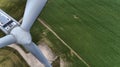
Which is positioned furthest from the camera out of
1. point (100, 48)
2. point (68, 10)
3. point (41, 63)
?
point (68, 10)

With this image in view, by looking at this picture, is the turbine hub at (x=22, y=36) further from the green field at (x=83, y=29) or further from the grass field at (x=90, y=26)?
the grass field at (x=90, y=26)

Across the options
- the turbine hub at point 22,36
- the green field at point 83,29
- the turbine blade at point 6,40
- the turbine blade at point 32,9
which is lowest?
the green field at point 83,29

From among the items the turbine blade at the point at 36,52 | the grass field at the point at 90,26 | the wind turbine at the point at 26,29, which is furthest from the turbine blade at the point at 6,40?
the grass field at the point at 90,26

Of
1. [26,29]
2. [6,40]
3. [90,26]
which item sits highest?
[26,29]

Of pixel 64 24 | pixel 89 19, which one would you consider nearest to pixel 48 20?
pixel 64 24

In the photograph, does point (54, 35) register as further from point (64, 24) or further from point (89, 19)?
point (89, 19)

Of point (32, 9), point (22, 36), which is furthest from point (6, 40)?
point (32, 9)

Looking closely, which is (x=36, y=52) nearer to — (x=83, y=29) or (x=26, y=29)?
(x=26, y=29)

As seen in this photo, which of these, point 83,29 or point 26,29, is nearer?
point 26,29
